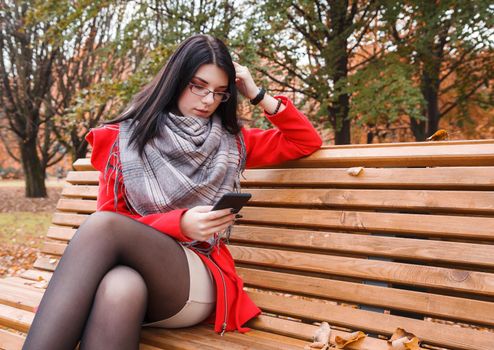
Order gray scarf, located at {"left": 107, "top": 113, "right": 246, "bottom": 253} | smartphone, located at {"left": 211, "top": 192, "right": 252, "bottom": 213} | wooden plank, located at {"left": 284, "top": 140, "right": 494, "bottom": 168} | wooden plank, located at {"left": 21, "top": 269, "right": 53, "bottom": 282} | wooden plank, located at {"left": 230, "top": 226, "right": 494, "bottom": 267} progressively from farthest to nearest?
wooden plank, located at {"left": 21, "top": 269, "right": 53, "bottom": 282}
gray scarf, located at {"left": 107, "top": 113, "right": 246, "bottom": 253}
wooden plank, located at {"left": 284, "top": 140, "right": 494, "bottom": 168}
wooden plank, located at {"left": 230, "top": 226, "right": 494, "bottom": 267}
smartphone, located at {"left": 211, "top": 192, "right": 252, "bottom": 213}

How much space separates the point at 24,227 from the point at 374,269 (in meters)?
8.18

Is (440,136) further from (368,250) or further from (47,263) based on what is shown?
(47,263)

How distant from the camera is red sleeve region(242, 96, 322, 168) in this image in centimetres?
232

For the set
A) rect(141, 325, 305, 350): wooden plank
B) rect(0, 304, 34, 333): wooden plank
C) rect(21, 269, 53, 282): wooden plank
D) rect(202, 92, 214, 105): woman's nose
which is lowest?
rect(21, 269, 53, 282): wooden plank

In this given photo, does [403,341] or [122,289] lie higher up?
[122,289]

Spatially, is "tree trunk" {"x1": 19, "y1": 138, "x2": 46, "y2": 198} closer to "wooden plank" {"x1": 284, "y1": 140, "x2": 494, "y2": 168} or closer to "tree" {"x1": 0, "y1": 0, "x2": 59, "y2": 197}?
"tree" {"x1": 0, "y1": 0, "x2": 59, "y2": 197}

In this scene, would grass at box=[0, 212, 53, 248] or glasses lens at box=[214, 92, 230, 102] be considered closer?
glasses lens at box=[214, 92, 230, 102]

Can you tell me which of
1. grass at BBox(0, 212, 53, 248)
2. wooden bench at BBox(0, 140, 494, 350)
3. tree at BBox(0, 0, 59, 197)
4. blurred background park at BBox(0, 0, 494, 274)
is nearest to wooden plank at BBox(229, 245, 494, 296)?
wooden bench at BBox(0, 140, 494, 350)

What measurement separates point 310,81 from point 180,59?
4.41m

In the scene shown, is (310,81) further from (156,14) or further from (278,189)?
(278,189)

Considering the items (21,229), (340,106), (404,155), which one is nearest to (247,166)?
(404,155)

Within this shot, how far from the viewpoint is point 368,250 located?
206 cm

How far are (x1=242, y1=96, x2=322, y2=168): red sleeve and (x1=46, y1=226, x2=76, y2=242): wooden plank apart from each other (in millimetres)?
1389

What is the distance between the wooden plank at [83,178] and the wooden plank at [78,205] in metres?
0.14
